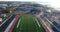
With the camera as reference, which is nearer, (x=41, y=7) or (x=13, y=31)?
(x=13, y=31)

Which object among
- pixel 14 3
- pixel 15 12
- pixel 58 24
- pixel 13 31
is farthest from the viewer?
pixel 14 3

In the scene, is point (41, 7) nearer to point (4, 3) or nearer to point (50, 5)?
point (50, 5)

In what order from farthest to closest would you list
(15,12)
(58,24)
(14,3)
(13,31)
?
(14,3)
(15,12)
(58,24)
(13,31)

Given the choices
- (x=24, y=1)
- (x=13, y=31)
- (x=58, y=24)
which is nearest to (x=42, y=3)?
(x=24, y=1)

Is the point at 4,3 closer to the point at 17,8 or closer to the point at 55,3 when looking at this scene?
the point at 17,8

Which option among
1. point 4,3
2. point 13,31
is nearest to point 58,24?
point 13,31

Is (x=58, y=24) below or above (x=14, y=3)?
above

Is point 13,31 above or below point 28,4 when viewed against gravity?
above

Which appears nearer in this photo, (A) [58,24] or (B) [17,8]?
(A) [58,24]

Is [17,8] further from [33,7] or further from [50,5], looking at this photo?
[50,5]
